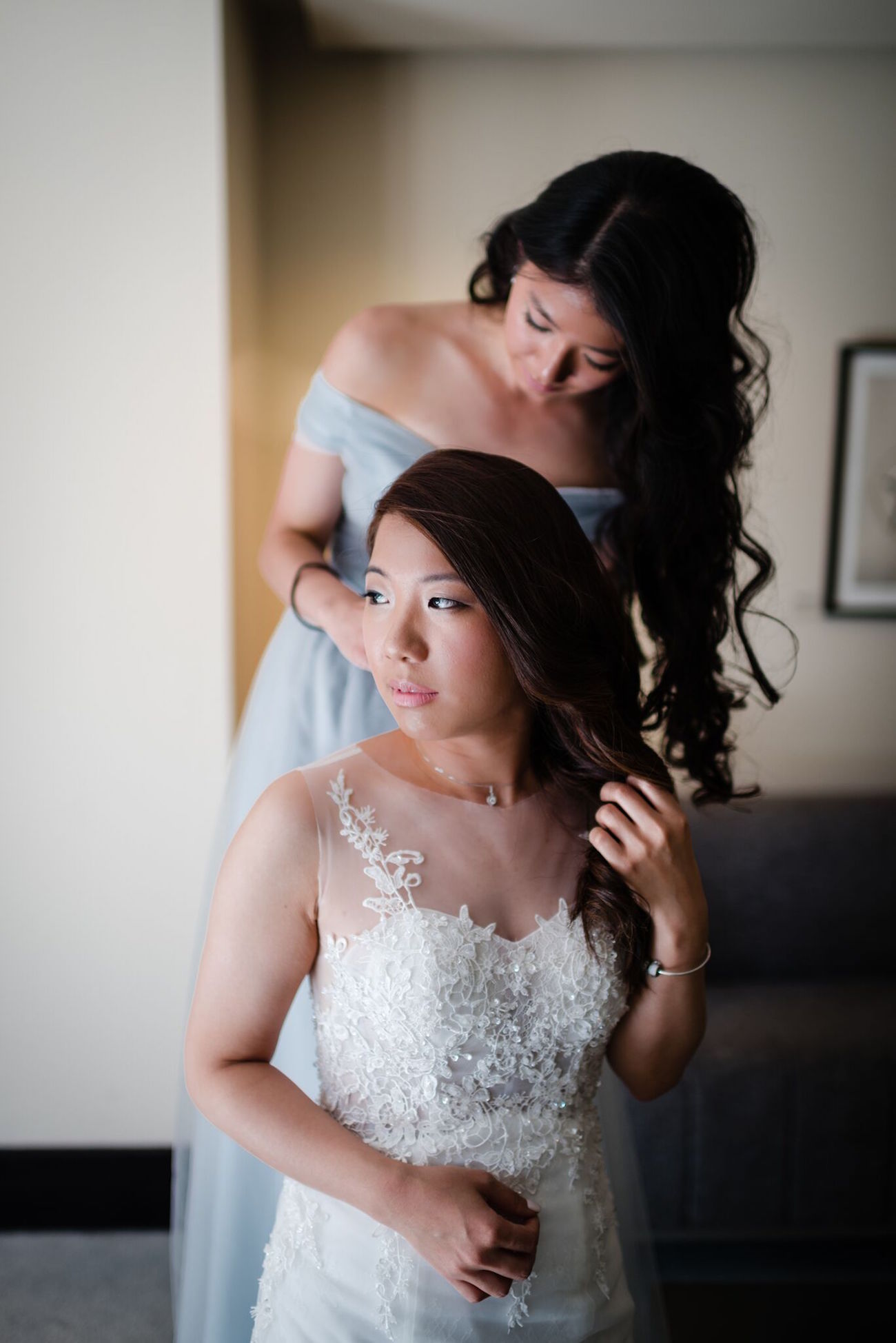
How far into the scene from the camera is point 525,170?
306 cm

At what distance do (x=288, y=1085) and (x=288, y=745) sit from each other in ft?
2.12

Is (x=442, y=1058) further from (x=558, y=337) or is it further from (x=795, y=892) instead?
(x=795, y=892)

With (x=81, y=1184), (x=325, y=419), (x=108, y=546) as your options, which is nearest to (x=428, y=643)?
(x=325, y=419)

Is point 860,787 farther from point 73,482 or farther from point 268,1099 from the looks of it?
point 268,1099

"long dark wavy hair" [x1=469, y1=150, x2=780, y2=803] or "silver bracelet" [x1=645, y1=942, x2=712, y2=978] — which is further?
"long dark wavy hair" [x1=469, y1=150, x2=780, y2=803]

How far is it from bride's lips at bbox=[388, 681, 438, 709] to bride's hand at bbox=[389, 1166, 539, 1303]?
18.7 inches

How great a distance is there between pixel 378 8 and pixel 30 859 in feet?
7.74

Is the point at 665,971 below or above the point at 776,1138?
above

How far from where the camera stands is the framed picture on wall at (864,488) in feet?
10.5

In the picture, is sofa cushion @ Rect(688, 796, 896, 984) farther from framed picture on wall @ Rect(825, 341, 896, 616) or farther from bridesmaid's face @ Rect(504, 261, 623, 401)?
bridesmaid's face @ Rect(504, 261, 623, 401)

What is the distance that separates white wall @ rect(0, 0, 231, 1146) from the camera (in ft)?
7.89

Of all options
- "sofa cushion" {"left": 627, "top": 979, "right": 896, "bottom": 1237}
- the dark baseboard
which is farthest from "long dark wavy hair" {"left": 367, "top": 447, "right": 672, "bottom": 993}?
the dark baseboard

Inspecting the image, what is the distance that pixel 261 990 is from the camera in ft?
3.63

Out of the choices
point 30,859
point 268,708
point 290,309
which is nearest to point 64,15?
point 290,309
